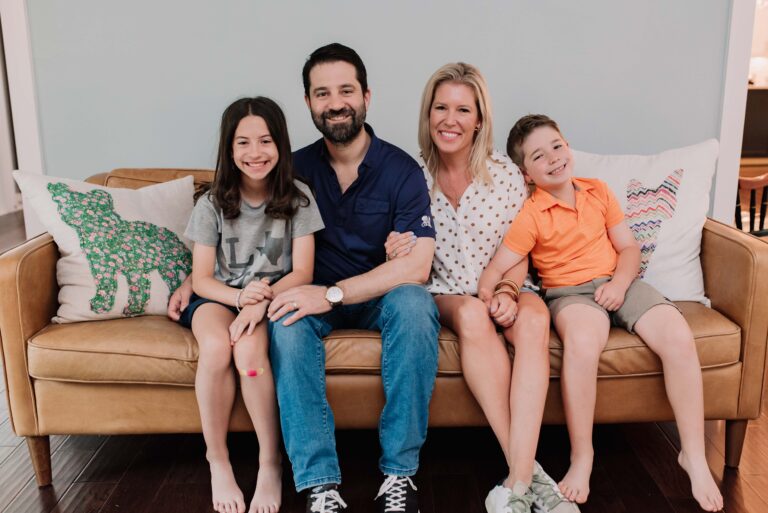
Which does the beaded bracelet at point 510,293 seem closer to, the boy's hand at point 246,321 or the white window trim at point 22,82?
the boy's hand at point 246,321

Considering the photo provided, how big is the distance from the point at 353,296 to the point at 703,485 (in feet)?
3.31

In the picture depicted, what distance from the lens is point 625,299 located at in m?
1.91

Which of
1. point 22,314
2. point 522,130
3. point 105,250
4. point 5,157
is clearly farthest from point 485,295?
point 5,157

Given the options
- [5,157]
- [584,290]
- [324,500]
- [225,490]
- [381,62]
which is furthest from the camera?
[5,157]

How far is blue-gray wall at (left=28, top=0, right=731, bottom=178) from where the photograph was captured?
261cm

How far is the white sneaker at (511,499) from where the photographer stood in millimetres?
1636

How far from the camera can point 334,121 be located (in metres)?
1.91

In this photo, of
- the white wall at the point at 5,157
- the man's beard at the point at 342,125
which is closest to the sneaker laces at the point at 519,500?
the man's beard at the point at 342,125

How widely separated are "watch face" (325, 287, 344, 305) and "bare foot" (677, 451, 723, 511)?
985 millimetres

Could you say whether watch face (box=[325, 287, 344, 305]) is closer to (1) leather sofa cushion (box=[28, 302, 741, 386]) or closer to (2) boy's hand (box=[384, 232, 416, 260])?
(1) leather sofa cushion (box=[28, 302, 741, 386])

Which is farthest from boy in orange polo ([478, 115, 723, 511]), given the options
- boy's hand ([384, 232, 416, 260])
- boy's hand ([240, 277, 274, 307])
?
boy's hand ([240, 277, 274, 307])

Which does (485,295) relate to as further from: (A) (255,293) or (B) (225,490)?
(B) (225,490)

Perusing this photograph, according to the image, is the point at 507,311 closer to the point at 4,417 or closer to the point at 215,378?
the point at 215,378

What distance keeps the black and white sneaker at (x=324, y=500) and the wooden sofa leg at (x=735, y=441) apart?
42.2 inches
